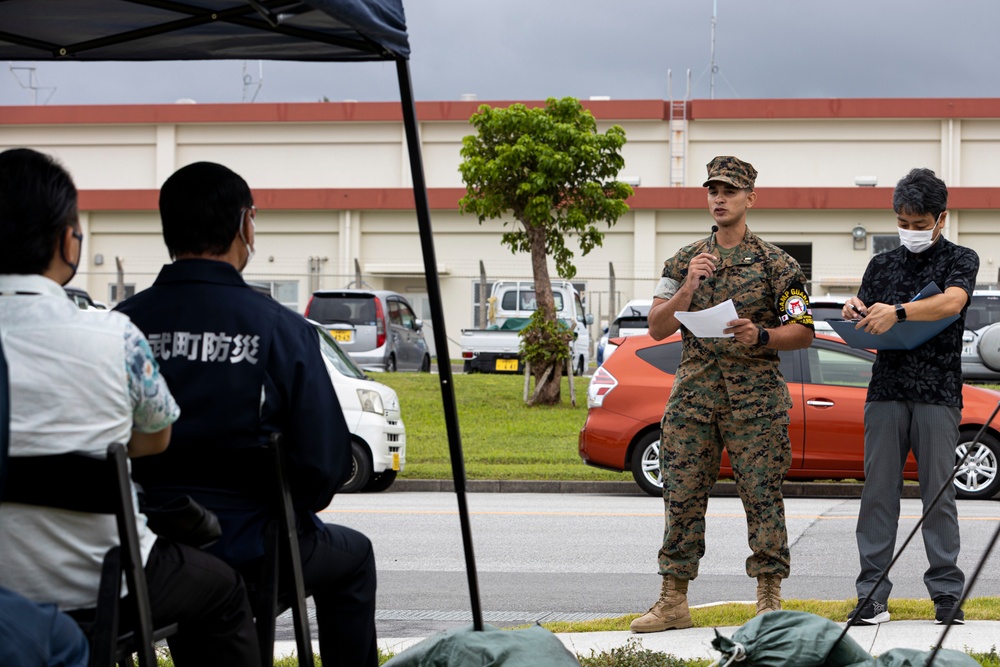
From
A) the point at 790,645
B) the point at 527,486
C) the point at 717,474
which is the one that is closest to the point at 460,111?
the point at 527,486

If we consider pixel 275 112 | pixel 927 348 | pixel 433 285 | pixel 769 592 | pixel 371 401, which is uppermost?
pixel 275 112

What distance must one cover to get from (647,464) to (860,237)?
26.5 metres

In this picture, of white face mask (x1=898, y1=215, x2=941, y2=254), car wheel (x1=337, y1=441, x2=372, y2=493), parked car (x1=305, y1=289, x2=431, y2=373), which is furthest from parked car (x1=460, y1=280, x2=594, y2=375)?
white face mask (x1=898, y1=215, x2=941, y2=254)

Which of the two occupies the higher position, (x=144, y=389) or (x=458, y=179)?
(x=458, y=179)

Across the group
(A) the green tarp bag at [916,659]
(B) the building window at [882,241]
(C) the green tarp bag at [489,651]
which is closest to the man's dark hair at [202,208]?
(C) the green tarp bag at [489,651]

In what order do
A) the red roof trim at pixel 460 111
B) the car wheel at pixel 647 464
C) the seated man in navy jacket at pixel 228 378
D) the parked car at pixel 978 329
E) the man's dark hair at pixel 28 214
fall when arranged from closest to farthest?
the man's dark hair at pixel 28 214 → the seated man in navy jacket at pixel 228 378 → the car wheel at pixel 647 464 → the parked car at pixel 978 329 → the red roof trim at pixel 460 111

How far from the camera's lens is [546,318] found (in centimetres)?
1953

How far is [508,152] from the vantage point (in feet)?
63.8

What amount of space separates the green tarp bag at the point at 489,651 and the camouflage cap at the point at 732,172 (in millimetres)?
2310

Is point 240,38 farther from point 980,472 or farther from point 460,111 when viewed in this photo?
point 460,111

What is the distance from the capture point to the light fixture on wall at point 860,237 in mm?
36656

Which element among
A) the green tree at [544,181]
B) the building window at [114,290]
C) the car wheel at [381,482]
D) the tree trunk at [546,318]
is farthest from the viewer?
the building window at [114,290]

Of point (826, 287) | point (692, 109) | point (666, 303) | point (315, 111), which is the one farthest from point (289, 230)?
point (666, 303)

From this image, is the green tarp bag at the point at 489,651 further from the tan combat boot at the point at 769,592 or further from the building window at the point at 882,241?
the building window at the point at 882,241
